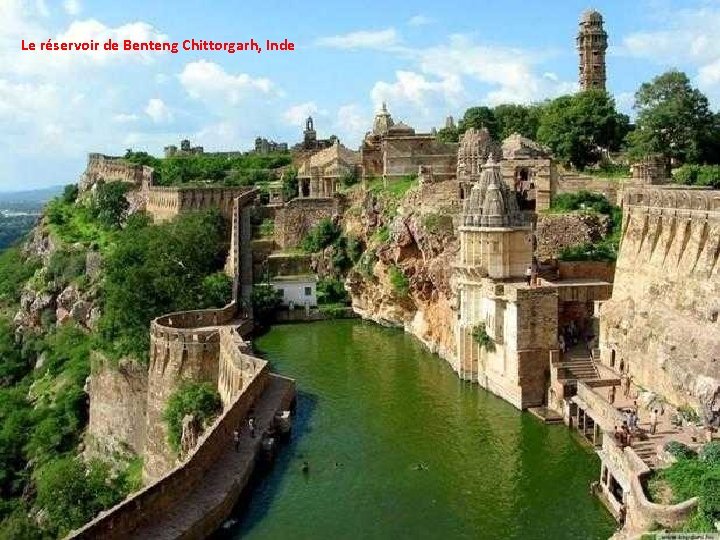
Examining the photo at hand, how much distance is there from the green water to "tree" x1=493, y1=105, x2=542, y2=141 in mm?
37971

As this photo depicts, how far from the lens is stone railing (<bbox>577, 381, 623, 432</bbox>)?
26.7 meters

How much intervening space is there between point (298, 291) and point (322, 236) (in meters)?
6.50

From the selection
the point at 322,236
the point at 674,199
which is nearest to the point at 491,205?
the point at 674,199

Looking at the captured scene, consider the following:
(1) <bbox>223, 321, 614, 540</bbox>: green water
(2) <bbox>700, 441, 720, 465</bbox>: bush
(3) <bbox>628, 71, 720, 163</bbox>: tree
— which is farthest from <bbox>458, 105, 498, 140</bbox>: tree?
(2) <bbox>700, 441, 720, 465</bbox>: bush

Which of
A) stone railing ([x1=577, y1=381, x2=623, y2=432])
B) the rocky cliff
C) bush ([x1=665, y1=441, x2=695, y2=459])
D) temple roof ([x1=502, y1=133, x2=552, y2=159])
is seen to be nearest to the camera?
bush ([x1=665, y1=441, x2=695, y2=459])

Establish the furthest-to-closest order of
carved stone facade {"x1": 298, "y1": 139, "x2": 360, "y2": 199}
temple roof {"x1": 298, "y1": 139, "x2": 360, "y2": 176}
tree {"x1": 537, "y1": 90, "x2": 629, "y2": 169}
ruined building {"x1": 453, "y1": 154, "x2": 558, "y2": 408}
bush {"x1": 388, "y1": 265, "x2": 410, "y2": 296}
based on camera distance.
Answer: temple roof {"x1": 298, "y1": 139, "x2": 360, "y2": 176}
carved stone facade {"x1": 298, "y1": 139, "x2": 360, "y2": 199}
tree {"x1": 537, "y1": 90, "x2": 629, "y2": 169}
bush {"x1": 388, "y1": 265, "x2": 410, "y2": 296}
ruined building {"x1": 453, "y1": 154, "x2": 558, "y2": 408}

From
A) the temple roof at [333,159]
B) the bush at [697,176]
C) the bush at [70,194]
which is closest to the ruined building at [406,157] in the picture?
the temple roof at [333,159]

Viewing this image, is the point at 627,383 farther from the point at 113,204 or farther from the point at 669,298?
the point at 113,204

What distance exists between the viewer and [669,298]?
29.7 m

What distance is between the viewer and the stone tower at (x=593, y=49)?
7594cm

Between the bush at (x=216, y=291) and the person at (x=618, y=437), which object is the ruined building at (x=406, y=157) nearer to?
the bush at (x=216, y=291)

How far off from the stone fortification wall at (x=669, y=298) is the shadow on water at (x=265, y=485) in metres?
12.2

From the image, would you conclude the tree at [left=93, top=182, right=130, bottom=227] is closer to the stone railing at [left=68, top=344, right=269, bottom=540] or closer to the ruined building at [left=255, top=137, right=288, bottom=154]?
the ruined building at [left=255, top=137, right=288, bottom=154]

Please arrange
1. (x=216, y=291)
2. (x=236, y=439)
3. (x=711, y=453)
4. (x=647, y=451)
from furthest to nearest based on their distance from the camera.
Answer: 1. (x=216, y=291)
2. (x=236, y=439)
3. (x=647, y=451)
4. (x=711, y=453)
